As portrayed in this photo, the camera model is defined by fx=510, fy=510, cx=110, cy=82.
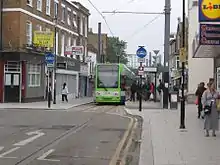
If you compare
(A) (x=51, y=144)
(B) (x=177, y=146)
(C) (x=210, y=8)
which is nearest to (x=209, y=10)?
(C) (x=210, y=8)

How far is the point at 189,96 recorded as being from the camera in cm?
4456

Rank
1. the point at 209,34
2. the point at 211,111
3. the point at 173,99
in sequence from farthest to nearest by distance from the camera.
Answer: the point at 173,99, the point at 209,34, the point at 211,111

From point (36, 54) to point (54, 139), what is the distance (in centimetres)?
2864

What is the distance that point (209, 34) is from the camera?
19531 mm

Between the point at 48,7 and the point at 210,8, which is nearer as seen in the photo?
the point at 210,8

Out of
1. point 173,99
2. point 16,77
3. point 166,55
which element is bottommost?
point 173,99

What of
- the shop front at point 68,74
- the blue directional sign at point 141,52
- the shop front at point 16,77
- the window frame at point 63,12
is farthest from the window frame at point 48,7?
the blue directional sign at point 141,52

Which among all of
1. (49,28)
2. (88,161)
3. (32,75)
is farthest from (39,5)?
(88,161)

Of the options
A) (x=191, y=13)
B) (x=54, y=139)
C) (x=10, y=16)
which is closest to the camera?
(x=54, y=139)

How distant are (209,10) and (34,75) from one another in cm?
2716

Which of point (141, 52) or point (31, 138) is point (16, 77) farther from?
point (31, 138)

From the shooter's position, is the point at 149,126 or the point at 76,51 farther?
the point at 76,51

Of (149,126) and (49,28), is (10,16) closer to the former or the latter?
(49,28)

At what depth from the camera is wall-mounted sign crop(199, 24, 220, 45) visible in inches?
763
